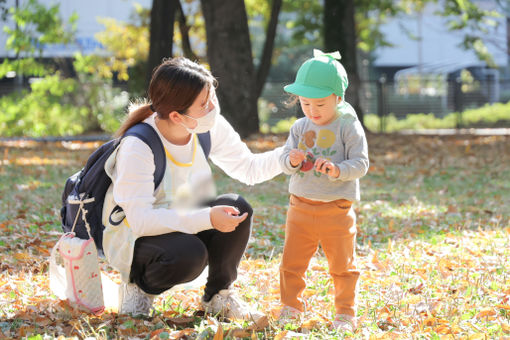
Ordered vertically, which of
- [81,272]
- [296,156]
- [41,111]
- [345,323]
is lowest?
[345,323]

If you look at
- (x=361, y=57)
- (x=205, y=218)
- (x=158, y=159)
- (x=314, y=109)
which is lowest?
(x=205, y=218)

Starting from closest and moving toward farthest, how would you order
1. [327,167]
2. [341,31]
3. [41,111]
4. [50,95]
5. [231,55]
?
[327,167], [231,55], [341,31], [41,111], [50,95]

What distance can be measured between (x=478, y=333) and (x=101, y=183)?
182 centimetres

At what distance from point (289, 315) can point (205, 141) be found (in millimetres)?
953

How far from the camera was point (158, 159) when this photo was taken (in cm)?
319

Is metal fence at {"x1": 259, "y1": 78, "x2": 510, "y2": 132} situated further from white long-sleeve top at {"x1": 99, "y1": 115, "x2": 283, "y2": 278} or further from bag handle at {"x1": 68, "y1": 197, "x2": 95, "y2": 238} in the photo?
bag handle at {"x1": 68, "y1": 197, "x2": 95, "y2": 238}

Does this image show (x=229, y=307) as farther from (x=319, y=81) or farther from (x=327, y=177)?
(x=319, y=81)

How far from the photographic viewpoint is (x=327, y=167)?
2.93 m

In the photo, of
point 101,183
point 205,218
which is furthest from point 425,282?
point 101,183

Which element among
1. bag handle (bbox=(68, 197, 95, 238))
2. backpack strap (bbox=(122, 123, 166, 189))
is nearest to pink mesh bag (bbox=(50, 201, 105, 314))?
bag handle (bbox=(68, 197, 95, 238))

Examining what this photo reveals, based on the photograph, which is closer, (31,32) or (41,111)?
(31,32)

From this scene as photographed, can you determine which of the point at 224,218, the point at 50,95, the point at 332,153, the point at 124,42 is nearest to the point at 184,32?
the point at 124,42

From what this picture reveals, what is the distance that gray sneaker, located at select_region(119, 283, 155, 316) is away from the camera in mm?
3340

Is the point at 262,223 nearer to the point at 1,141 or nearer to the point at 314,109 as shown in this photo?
the point at 314,109
